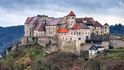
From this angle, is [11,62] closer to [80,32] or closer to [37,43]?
[37,43]

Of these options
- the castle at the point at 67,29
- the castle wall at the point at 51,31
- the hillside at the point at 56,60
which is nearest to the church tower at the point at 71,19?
the castle at the point at 67,29

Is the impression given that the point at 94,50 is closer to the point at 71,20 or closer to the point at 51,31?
the point at 71,20

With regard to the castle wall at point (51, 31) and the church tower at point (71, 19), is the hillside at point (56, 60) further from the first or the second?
the church tower at point (71, 19)

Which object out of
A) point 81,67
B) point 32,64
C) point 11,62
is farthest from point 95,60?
point 11,62

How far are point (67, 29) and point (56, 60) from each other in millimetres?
7857

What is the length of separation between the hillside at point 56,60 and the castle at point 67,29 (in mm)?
2975

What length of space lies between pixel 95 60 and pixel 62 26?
66.6ft

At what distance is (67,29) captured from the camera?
417 feet

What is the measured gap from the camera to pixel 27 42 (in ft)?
468

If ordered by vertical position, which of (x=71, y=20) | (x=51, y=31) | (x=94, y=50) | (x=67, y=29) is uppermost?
(x=71, y=20)

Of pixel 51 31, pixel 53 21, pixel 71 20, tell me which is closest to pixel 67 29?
pixel 71 20

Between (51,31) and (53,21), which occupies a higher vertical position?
(53,21)

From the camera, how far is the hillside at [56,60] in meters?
113

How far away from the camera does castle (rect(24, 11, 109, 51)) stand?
124188mm
